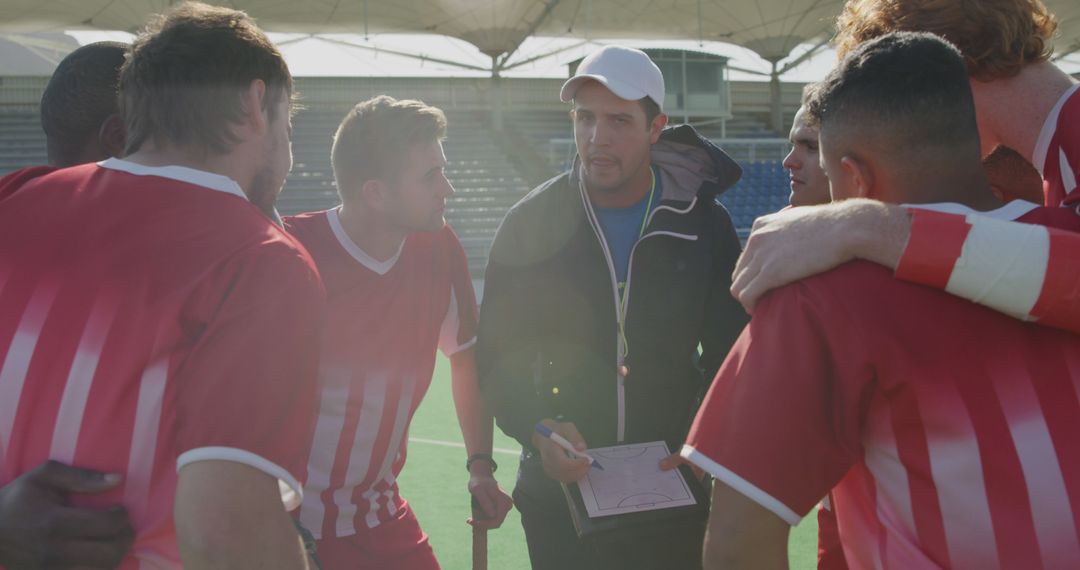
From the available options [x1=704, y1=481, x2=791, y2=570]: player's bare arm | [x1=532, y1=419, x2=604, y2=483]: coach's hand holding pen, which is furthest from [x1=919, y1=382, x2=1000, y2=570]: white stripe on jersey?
[x1=532, y1=419, x2=604, y2=483]: coach's hand holding pen

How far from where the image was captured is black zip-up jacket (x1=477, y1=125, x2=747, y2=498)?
3016 mm

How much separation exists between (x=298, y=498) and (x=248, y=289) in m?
0.38

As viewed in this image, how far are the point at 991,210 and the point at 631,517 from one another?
131 cm

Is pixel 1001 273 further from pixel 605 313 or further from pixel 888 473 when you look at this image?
pixel 605 313

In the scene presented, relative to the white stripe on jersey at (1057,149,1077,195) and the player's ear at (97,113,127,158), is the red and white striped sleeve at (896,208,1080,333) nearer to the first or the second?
the white stripe on jersey at (1057,149,1077,195)

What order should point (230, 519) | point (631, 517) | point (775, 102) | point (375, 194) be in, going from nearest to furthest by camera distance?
point (230, 519) < point (631, 517) < point (375, 194) < point (775, 102)

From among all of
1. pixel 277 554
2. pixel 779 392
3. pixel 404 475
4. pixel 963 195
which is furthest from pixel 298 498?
pixel 404 475

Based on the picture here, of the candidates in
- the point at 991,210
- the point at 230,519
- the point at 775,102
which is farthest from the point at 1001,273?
the point at 775,102

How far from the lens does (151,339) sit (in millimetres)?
1433

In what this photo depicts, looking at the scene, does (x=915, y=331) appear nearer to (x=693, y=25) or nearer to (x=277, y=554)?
(x=277, y=554)

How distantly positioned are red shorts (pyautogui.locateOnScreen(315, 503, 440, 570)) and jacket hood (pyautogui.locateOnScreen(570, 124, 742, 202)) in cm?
129

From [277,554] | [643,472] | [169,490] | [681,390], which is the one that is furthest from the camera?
[681,390]

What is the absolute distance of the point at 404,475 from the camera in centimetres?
580

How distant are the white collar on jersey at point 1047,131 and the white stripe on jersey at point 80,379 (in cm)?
196
